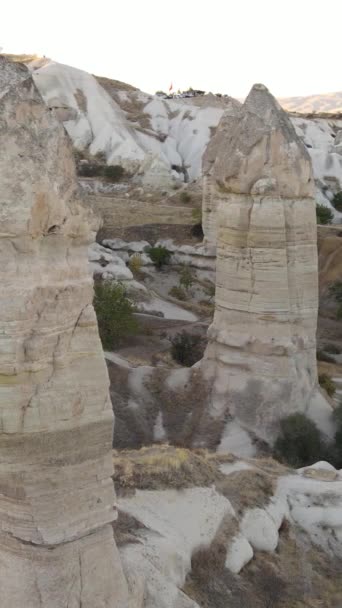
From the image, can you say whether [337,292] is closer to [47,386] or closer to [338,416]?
[338,416]

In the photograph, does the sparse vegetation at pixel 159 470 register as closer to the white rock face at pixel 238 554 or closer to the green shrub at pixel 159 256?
the white rock face at pixel 238 554

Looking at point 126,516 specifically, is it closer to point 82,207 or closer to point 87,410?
point 87,410

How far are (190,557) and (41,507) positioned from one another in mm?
2747

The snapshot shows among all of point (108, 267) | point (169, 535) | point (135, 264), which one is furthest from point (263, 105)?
point (135, 264)

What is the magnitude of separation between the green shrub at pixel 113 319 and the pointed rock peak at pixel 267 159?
573 cm

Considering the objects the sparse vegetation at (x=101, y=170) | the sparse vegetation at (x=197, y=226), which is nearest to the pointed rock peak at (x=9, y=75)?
the sparse vegetation at (x=197, y=226)

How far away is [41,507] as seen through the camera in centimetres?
535

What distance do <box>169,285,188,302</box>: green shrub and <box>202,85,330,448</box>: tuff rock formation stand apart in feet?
39.6

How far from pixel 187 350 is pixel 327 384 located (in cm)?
384

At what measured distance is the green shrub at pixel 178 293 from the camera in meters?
25.9

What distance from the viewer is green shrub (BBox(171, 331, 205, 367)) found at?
1769cm

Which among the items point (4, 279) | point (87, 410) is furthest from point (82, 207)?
point (87, 410)

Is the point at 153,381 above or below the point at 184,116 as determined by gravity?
below

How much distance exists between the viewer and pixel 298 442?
41.1 ft
